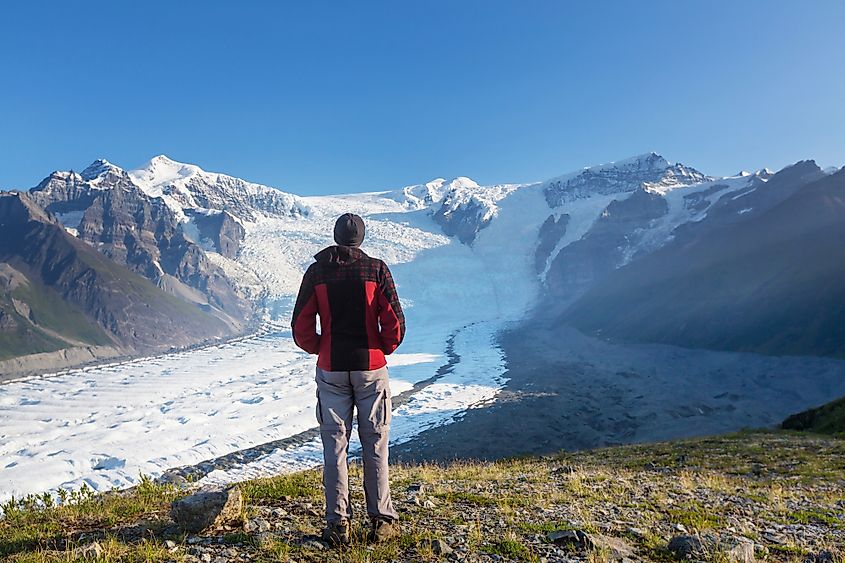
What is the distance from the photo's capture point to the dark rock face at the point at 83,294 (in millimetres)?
144500

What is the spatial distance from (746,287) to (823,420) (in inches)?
3133

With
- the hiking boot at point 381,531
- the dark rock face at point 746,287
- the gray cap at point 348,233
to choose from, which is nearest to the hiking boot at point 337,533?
the hiking boot at point 381,531

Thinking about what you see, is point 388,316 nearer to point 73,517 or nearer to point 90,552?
point 90,552

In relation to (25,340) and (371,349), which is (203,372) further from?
(371,349)

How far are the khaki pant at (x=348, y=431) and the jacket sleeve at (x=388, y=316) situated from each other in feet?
1.14

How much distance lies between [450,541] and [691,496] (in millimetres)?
6697

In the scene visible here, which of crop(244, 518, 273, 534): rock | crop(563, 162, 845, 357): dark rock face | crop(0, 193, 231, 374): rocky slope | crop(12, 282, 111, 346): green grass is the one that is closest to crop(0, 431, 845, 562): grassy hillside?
crop(244, 518, 273, 534): rock

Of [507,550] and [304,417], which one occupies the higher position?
[507,550]

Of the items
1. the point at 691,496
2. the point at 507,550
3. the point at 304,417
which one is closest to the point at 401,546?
the point at 507,550

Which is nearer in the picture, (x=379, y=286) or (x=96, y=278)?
(x=379, y=286)

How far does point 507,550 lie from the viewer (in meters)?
5.54

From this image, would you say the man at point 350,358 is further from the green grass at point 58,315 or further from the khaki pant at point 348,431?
the green grass at point 58,315

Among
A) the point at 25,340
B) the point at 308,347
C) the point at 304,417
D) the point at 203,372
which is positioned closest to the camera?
the point at 308,347

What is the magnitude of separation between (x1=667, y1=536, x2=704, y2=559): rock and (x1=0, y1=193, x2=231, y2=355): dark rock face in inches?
6199
